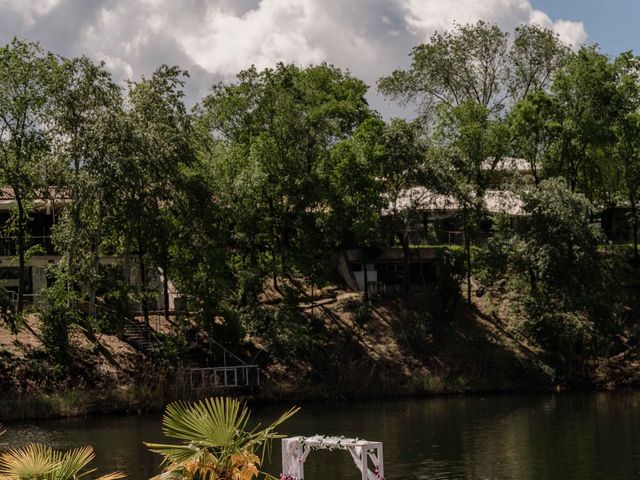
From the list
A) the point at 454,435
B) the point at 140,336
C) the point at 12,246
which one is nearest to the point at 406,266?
the point at 140,336

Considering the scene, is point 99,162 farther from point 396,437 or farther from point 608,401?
point 608,401

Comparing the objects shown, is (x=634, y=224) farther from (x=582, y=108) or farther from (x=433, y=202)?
(x=433, y=202)

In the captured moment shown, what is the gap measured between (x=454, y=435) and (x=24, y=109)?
81.7 feet

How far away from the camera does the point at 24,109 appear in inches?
1895

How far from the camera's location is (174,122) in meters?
49.7

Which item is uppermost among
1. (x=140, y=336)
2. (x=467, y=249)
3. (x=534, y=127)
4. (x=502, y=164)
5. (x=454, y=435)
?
(x=534, y=127)

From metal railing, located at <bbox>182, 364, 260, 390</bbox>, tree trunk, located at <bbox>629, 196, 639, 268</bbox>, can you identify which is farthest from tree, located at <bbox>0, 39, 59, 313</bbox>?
tree trunk, located at <bbox>629, 196, 639, 268</bbox>

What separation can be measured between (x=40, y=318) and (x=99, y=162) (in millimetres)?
7304

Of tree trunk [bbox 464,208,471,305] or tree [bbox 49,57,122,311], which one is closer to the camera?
tree [bbox 49,57,122,311]

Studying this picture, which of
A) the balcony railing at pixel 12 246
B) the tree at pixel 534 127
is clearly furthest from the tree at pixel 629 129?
Result: the balcony railing at pixel 12 246

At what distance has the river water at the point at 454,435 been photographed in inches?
1188

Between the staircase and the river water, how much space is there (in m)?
6.76

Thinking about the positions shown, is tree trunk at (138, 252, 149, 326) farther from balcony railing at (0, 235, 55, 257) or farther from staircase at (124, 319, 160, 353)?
balcony railing at (0, 235, 55, 257)

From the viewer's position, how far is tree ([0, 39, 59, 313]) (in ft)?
156
